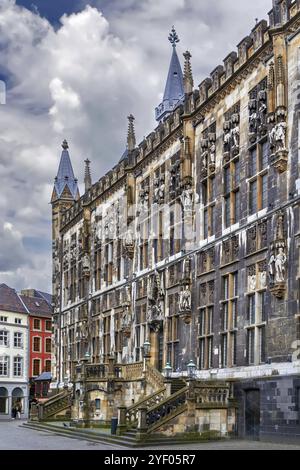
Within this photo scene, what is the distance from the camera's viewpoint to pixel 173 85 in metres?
85.3

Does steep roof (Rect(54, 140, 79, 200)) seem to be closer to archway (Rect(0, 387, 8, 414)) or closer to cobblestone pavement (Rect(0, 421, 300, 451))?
archway (Rect(0, 387, 8, 414))

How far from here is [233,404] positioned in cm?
2980

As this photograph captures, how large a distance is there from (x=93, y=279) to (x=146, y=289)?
1149 centimetres

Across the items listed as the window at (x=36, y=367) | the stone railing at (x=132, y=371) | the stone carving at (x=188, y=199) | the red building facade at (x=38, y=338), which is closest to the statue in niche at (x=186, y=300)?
the stone railing at (x=132, y=371)

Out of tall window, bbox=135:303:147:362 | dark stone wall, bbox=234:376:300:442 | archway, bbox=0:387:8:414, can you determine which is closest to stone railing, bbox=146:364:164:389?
tall window, bbox=135:303:147:362

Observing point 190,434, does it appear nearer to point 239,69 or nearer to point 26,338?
point 239,69

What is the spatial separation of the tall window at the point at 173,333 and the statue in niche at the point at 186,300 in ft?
6.01

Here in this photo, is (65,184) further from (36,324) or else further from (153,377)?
(153,377)

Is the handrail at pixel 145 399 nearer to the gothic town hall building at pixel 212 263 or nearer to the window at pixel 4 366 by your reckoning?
the gothic town hall building at pixel 212 263

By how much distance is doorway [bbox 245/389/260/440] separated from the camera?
28.6 m

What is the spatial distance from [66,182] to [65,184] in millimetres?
223

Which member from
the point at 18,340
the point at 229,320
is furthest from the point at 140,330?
the point at 18,340

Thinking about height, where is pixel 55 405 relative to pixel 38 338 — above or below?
below

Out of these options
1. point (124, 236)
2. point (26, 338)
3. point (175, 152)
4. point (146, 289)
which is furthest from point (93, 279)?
point (26, 338)
